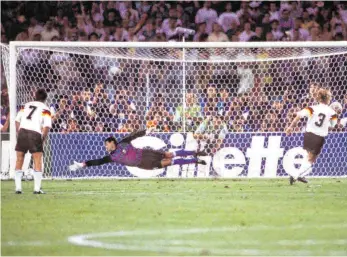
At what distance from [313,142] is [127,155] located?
358 cm

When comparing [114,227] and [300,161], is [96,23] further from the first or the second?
[114,227]

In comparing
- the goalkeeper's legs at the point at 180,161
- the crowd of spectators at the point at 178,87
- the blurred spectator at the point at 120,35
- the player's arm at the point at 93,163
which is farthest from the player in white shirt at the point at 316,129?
the blurred spectator at the point at 120,35

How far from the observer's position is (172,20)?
2347 cm

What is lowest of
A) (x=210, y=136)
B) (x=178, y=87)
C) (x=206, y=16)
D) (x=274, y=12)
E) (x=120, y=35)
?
(x=210, y=136)

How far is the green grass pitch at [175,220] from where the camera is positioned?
9.43 metres

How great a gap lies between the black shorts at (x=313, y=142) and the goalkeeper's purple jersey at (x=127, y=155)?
3209 mm

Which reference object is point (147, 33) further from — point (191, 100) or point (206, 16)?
point (191, 100)

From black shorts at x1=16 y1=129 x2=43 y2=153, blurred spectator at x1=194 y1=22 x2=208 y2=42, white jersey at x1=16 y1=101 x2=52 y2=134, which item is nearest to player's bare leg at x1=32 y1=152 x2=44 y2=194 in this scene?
black shorts at x1=16 y1=129 x2=43 y2=153

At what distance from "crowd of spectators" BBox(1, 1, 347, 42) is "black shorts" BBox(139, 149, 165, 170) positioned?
4945 mm

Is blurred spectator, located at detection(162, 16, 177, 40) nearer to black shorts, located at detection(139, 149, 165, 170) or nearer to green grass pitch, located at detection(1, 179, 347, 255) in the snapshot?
black shorts, located at detection(139, 149, 165, 170)

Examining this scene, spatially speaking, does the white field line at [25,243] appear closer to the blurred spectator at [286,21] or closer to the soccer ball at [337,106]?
Answer: the soccer ball at [337,106]

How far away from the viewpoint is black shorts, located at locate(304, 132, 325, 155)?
18.5 metres

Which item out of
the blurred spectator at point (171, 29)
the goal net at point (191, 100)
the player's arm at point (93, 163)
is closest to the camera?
the player's arm at point (93, 163)

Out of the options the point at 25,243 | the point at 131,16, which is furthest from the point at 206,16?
the point at 25,243
